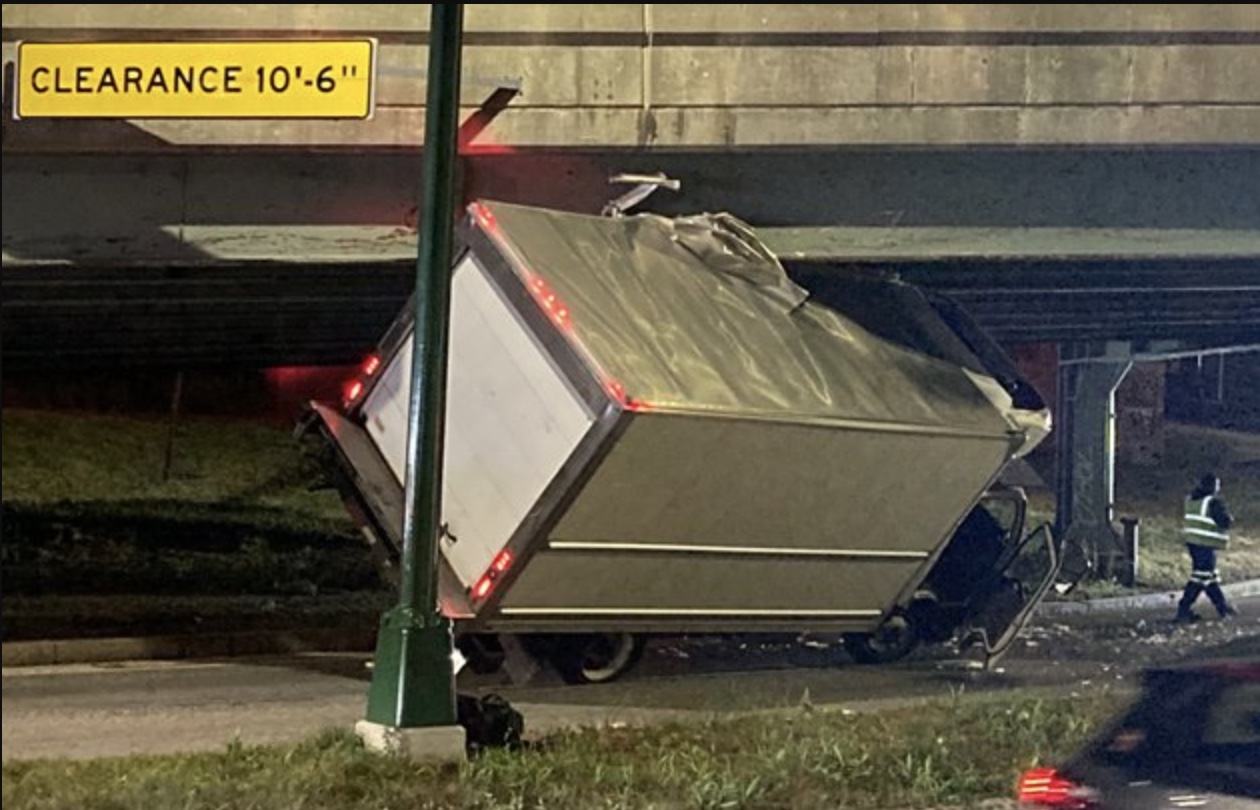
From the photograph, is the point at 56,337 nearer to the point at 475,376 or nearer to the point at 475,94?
the point at 475,376

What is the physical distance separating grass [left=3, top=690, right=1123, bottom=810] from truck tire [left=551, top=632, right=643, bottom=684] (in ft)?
6.82

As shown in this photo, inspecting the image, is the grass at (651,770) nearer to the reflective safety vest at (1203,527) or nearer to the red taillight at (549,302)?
the red taillight at (549,302)

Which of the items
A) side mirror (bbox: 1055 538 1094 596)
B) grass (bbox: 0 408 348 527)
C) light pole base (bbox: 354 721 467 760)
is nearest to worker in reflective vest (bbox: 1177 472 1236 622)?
side mirror (bbox: 1055 538 1094 596)

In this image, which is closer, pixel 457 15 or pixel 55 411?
pixel 55 411

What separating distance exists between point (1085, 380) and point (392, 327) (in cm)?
631

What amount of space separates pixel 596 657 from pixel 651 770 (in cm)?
340

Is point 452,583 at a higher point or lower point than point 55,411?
lower

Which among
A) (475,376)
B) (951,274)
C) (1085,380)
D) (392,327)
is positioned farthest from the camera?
(1085,380)

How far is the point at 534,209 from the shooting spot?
10258 mm

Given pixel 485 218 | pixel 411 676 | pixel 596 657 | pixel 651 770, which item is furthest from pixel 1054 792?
pixel 596 657

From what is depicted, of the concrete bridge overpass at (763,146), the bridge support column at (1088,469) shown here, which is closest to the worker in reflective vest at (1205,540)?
the bridge support column at (1088,469)

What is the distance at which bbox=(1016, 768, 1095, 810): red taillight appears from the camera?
6246 mm

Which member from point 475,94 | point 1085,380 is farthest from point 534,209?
point 1085,380

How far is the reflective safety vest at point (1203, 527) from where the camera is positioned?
13094 mm
